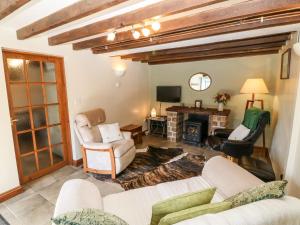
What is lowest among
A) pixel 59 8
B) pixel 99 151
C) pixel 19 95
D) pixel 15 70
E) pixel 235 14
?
pixel 99 151

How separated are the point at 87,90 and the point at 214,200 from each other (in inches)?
114

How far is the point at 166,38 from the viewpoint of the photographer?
256 cm

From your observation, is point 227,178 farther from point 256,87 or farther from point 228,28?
point 256,87

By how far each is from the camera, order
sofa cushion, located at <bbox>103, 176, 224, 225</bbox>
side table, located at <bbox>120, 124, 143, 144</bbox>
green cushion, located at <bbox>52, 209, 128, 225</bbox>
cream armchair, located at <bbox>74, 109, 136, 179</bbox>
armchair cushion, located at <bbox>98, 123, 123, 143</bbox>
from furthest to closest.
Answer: side table, located at <bbox>120, 124, 143, 144</bbox> → armchair cushion, located at <bbox>98, 123, 123, 143</bbox> → cream armchair, located at <bbox>74, 109, 136, 179</bbox> → sofa cushion, located at <bbox>103, 176, 224, 225</bbox> → green cushion, located at <bbox>52, 209, 128, 225</bbox>

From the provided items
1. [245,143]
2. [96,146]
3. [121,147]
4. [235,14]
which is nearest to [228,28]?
[235,14]

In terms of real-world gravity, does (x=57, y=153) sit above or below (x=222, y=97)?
below

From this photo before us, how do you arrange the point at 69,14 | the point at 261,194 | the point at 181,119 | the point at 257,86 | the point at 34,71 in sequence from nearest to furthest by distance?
1. the point at 261,194
2. the point at 69,14
3. the point at 34,71
4. the point at 257,86
5. the point at 181,119

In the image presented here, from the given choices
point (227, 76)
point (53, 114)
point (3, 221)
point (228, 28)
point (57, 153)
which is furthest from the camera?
point (227, 76)

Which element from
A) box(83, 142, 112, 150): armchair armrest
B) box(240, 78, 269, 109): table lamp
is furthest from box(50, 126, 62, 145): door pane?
box(240, 78, 269, 109): table lamp

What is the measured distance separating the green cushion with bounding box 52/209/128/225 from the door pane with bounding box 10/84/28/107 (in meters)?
2.31

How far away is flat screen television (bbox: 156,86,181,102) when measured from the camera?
4.84 m

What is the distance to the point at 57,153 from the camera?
3.15 metres

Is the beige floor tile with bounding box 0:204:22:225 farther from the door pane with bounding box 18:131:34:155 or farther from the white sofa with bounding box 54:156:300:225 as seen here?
the white sofa with bounding box 54:156:300:225

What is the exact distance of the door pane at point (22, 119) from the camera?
2.55 m
